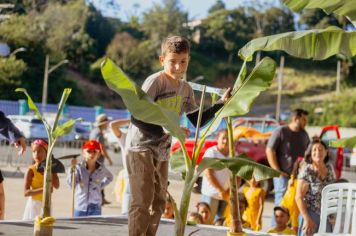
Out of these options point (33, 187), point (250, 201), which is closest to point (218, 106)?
point (33, 187)

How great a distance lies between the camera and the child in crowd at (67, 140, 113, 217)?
25.1 feet

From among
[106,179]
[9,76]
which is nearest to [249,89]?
[106,179]

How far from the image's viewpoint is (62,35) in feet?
212

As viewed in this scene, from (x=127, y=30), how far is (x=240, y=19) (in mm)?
14588

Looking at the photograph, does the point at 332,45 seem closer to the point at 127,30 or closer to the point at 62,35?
the point at 62,35

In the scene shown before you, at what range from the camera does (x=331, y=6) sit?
180 inches

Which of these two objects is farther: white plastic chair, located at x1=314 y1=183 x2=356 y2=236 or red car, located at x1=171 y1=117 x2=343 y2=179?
red car, located at x1=171 y1=117 x2=343 y2=179

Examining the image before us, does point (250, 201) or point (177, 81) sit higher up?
point (177, 81)

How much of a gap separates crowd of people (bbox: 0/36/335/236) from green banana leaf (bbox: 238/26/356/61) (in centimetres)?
44

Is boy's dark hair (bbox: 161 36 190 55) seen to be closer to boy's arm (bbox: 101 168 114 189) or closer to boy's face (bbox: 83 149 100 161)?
boy's face (bbox: 83 149 100 161)

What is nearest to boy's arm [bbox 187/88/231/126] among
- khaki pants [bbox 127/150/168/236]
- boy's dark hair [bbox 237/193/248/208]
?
khaki pants [bbox 127/150/168/236]

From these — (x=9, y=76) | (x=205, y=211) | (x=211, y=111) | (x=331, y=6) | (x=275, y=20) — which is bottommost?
(x=205, y=211)

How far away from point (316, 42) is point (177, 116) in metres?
1.14

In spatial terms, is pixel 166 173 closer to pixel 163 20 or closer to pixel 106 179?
pixel 106 179
